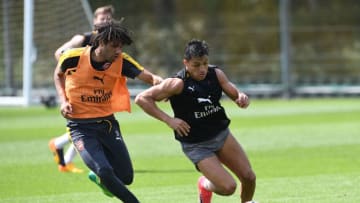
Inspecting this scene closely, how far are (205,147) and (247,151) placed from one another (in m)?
6.33

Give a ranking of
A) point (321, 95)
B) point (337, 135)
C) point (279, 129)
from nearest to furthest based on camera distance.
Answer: point (337, 135), point (279, 129), point (321, 95)

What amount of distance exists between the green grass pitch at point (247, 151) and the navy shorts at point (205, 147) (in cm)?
123

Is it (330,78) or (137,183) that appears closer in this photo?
(137,183)

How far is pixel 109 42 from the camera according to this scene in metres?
9.48

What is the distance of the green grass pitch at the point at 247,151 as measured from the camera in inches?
431

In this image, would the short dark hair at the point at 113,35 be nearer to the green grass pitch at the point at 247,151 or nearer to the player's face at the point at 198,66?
the player's face at the point at 198,66

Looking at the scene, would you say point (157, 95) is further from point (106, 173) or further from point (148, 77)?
point (106, 173)

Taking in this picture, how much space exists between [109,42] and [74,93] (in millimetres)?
696

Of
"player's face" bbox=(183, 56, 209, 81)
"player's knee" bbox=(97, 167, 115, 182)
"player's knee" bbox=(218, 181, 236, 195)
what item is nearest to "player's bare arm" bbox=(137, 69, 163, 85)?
"player's face" bbox=(183, 56, 209, 81)

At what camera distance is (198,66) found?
30.2 ft

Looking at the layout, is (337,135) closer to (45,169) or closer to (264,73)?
(45,169)

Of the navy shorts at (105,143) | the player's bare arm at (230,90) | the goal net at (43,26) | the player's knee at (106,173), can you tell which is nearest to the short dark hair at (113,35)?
the navy shorts at (105,143)

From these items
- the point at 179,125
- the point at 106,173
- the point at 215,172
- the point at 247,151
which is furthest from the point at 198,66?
the point at 247,151

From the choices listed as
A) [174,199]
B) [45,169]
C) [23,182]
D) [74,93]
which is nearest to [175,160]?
[45,169]
